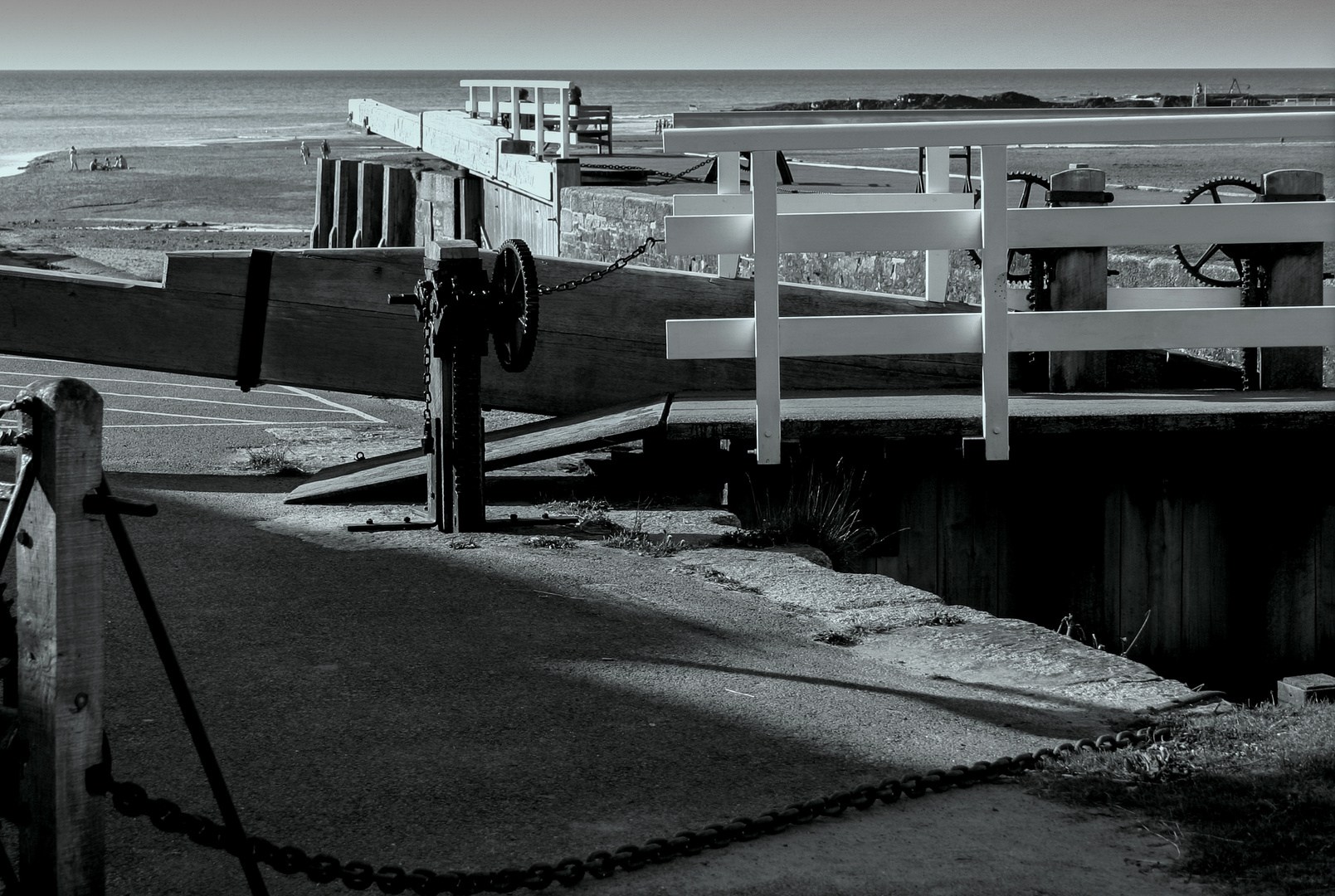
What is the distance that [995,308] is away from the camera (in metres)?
6.87

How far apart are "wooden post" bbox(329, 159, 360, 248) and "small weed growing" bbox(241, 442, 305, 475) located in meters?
13.9

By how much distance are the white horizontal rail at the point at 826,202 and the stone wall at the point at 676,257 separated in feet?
1.26

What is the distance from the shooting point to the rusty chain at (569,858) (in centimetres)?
307

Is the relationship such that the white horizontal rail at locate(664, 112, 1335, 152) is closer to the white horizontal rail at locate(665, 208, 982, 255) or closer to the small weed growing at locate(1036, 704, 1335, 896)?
the white horizontal rail at locate(665, 208, 982, 255)

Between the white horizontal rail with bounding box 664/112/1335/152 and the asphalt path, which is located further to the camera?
the asphalt path

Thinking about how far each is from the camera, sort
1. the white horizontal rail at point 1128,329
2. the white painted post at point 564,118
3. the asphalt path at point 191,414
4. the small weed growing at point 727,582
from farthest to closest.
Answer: the white painted post at point 564,118
the asphalt path at point 191,414
the white horizontal rail at point 1128,329
the small weed growing at point 727,582

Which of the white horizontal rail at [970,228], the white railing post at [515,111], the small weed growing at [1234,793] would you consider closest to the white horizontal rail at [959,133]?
the white horizontal rail at [970,228]

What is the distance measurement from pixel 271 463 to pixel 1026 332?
173 inches

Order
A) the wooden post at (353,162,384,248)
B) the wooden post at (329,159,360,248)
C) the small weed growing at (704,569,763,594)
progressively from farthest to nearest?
the wooden post at (329,159,360,248)
the wooden post at (353,162,384,248)
the small weed growing at (704,569,763,594)

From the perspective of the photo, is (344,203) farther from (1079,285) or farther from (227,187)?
(227,187)

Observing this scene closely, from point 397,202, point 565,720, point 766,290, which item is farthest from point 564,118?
point 565,720

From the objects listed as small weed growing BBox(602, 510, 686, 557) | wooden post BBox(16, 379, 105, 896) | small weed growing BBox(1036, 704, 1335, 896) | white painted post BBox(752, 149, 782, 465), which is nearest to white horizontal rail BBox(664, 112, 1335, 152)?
white painted post BBox(752, 149, 782, 465)

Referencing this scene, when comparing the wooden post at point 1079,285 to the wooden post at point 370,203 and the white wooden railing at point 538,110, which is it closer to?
the white wooden railing at point 538,110

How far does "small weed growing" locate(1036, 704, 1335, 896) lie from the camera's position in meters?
3.54
